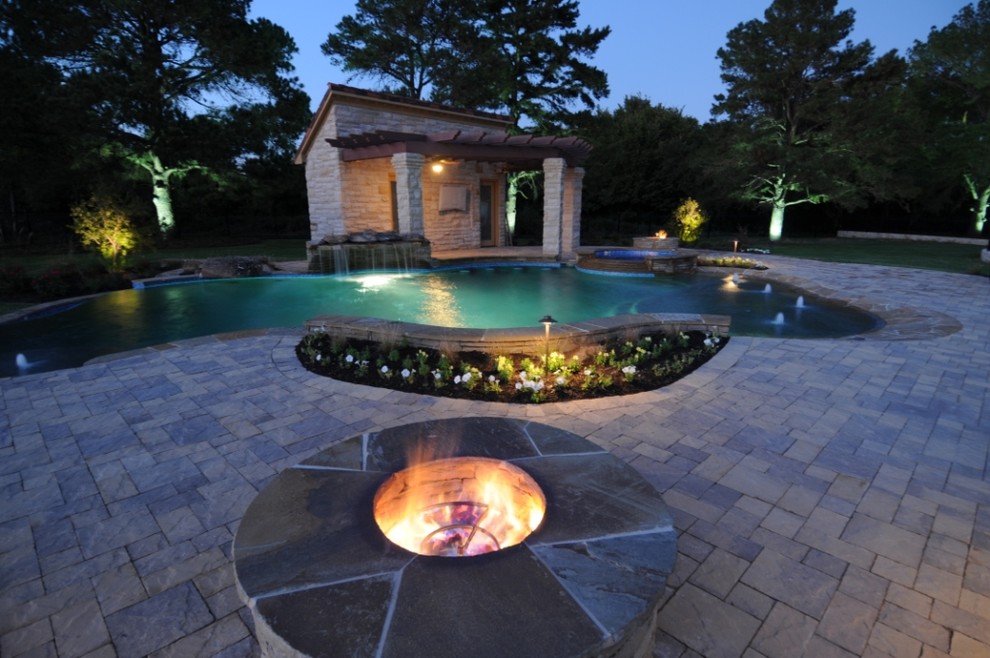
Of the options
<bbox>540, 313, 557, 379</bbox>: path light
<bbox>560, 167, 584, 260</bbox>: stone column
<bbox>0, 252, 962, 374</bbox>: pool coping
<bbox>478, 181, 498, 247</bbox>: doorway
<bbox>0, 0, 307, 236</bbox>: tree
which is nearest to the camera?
<bbox>540, 313, 557, 379</bbox>: path light

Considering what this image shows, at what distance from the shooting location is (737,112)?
2269 centimetres

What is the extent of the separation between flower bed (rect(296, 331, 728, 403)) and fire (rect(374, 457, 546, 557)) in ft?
6.70

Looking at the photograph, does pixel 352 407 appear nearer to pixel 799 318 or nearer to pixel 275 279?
pixel 799 318

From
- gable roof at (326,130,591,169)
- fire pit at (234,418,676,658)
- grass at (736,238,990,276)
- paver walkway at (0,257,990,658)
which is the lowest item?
paver walkway at (0,257,990,658)

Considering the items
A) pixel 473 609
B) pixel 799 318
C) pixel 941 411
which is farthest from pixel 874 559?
pixel 799 318

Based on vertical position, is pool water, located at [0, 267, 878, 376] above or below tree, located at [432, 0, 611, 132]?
below

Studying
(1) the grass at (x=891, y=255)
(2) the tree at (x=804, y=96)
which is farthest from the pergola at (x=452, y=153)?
(2) the tree at (x=804, y=96)

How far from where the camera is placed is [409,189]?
1276 cm

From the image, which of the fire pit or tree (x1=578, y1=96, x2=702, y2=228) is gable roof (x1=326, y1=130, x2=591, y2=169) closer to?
tree (x1=578, y1=96, x2=702, y2=228)

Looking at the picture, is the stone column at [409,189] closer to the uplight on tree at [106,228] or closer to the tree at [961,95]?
the uplight on tree at [106,228]

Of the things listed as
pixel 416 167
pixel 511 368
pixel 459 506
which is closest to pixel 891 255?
pixel 416 167

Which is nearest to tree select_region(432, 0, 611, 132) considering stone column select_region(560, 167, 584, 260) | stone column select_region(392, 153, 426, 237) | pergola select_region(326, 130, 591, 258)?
stone column select_region(560, 167, 584, 260)

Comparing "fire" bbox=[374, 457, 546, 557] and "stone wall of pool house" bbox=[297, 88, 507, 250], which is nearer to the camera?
"fire" bbox=[374, 457, 546, 557]

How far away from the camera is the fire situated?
88.7 inches
